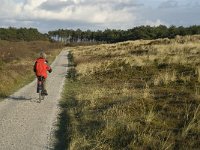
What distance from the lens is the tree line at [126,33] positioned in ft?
327

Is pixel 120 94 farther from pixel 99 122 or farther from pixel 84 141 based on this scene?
pixel 84 141

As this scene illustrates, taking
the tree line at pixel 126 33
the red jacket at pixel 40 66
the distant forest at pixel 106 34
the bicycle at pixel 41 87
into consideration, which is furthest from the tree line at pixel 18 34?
the red jacket at pixel 40 66

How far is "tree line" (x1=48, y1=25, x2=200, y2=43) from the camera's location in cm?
9969

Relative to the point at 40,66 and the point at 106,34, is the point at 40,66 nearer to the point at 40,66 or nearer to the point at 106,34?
the point at 40,66

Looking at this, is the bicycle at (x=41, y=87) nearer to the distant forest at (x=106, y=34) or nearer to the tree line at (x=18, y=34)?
the distant forest at (x=106, y=34)

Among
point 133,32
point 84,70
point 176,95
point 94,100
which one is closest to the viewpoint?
point 176,95

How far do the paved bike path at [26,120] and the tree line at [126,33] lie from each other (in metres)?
77.5

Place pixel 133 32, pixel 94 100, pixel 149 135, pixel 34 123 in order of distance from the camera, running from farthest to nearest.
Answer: pixel 133 32
pixel 94 100
pixel 34 123
pixel 149 135

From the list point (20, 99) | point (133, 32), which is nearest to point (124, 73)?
point (20, 99)

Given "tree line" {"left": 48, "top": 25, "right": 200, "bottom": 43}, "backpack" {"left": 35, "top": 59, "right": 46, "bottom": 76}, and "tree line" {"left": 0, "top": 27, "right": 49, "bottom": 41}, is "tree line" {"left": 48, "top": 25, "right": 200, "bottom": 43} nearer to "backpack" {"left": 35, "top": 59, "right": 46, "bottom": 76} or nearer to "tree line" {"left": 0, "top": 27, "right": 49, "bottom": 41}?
"tree line" {"left": 0, "top": 27, "right": 49, "bottom": 41}

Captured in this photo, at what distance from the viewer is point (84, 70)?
27562 mm

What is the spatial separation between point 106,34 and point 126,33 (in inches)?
894

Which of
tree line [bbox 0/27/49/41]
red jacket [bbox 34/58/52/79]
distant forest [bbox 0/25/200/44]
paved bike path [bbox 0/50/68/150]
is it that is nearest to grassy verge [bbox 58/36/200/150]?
paved bike path [bbox 0/50/68/150]

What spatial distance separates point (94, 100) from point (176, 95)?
9.67 ft
